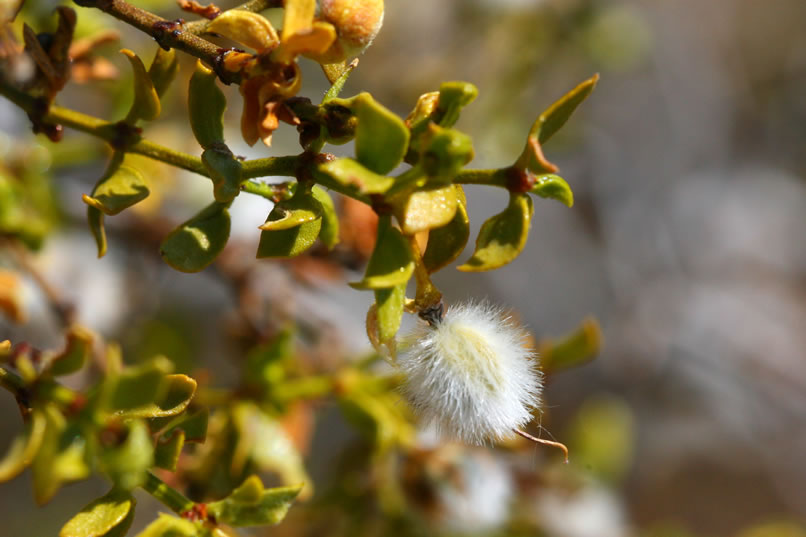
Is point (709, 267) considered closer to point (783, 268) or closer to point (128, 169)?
point (783, 268)

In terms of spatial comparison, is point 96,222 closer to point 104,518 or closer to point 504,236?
point 104,518

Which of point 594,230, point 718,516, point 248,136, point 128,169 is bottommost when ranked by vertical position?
point 718,516

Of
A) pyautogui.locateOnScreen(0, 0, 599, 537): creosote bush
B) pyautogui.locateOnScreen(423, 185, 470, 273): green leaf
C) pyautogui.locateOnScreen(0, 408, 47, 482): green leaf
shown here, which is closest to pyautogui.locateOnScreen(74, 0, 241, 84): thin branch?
pyautogui.locateOnScreen(0, 0, 599, 537): creosote bush

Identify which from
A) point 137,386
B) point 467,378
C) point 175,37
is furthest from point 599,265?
point 137,386

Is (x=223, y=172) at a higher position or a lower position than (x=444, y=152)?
lower

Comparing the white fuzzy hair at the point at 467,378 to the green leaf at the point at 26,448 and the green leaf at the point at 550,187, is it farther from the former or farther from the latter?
the green leaf at the point at 26,448

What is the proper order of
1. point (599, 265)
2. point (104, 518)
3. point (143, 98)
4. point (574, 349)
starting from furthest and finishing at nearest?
point (599, 265) → point (574, 349) → point (143, 98) → point (104, 518)

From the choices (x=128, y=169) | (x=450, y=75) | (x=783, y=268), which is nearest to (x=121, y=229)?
(x=128, y=169)
